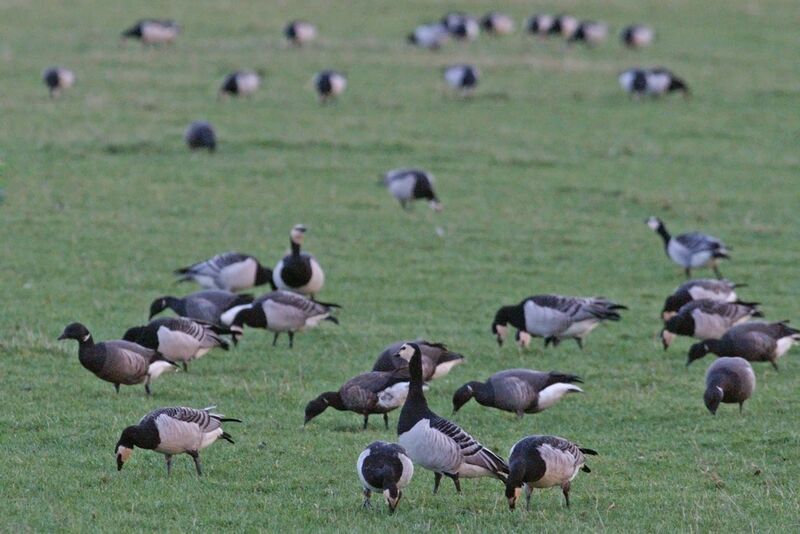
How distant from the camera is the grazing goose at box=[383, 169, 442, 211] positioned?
79.4ft

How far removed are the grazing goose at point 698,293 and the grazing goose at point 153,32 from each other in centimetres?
2741

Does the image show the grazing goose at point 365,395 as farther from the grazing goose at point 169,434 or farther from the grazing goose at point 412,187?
the grazing goose at point 412,187

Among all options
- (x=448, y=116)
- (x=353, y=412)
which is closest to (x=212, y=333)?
(x=353, y=412)

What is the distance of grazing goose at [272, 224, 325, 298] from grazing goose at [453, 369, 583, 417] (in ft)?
17.3

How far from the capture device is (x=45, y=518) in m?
9.90

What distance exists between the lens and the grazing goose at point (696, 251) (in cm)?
1998

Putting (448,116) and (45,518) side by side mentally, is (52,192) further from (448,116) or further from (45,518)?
(45,518)

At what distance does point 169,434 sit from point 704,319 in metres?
7.78

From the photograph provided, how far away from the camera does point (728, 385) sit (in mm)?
13430

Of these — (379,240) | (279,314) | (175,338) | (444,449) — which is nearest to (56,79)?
(379,240)

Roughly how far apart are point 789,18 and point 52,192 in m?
33.8

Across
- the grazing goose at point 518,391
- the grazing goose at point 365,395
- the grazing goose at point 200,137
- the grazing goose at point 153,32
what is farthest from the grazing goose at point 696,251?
the grazing goose at point 153,32

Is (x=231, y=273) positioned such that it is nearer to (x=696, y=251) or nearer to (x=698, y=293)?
(x=698, y=293)

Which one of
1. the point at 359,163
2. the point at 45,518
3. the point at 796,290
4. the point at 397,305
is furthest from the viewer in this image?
the point at 359,163
